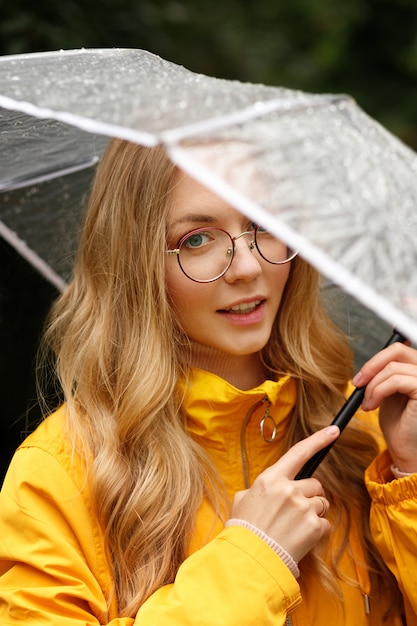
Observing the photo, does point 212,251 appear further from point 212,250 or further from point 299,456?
point 299,456

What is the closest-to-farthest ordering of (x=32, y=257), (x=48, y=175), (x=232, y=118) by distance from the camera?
(x=232, y=118), (x=48, y=175), (x=32, y=257)

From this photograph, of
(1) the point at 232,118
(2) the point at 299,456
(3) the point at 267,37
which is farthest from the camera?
(3) the point at 267,37

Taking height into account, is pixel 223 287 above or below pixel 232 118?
below

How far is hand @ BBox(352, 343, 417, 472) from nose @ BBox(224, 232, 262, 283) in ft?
1.35

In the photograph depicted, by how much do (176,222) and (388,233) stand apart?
2.72 ft

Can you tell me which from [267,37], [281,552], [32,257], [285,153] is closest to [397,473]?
[281,552]

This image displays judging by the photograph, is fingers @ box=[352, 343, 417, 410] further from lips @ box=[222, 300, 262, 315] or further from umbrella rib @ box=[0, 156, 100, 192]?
umbrella rib @ box=[0, 156, 100, 192]

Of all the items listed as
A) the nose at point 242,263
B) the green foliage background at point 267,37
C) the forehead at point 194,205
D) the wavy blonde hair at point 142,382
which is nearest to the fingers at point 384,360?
the wavy blonde hair at point 142,382

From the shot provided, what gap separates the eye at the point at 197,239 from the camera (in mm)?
2300

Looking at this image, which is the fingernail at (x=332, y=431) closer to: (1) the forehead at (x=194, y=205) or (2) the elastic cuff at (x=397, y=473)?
(2) the elastic cuff at (x=397, y=473)

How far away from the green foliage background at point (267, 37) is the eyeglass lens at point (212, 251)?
251 cm

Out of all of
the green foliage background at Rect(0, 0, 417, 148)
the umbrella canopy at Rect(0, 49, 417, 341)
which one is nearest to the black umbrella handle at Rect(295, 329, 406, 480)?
the umbrella canopy at Rect(0, 49, 417, 341)

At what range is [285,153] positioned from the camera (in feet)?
5.19

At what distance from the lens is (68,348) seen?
2.62 metres
